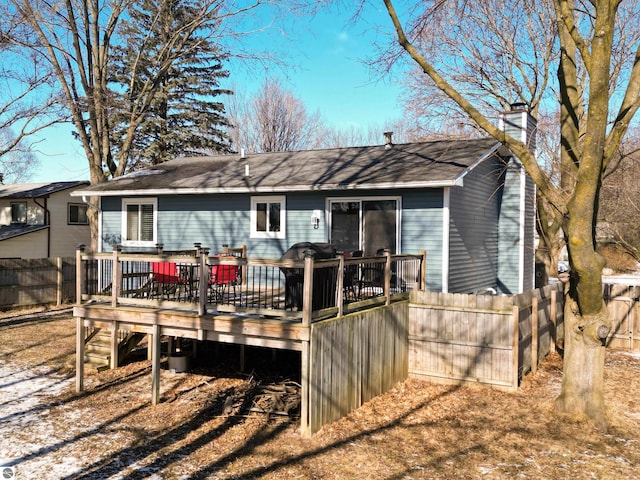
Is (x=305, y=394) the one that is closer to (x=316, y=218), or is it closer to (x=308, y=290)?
(x=308, y=290)

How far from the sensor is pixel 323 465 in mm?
6281

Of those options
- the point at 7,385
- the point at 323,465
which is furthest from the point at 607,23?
the point at 7,385

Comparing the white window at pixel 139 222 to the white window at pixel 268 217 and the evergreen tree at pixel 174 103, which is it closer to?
the white window at pixel 268 217

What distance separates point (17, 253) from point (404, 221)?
1864 centimetres

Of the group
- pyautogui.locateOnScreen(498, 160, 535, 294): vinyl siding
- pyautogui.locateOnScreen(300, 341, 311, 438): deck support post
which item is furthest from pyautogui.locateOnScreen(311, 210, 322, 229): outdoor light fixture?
pyautogui.locateOnScreen(300, 341, 311, 438): deck support post

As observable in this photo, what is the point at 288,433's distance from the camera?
735cm

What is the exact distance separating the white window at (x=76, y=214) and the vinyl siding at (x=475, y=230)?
1950cm

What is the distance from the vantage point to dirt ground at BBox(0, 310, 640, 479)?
6.18m

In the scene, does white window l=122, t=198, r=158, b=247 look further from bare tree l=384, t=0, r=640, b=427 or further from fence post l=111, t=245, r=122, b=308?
bare tree l=384, t=0, r=640, b=427

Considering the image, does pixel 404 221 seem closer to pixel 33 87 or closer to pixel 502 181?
pixel 502 181

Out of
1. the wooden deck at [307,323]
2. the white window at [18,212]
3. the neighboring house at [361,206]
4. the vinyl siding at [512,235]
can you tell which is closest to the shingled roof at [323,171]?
the neighboring house at [361,206]

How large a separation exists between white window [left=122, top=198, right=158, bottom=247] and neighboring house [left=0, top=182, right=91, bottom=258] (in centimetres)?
982

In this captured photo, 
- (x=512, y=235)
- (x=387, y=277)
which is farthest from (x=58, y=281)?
(x=512, y=235)

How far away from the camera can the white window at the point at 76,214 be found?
81.9 feet
